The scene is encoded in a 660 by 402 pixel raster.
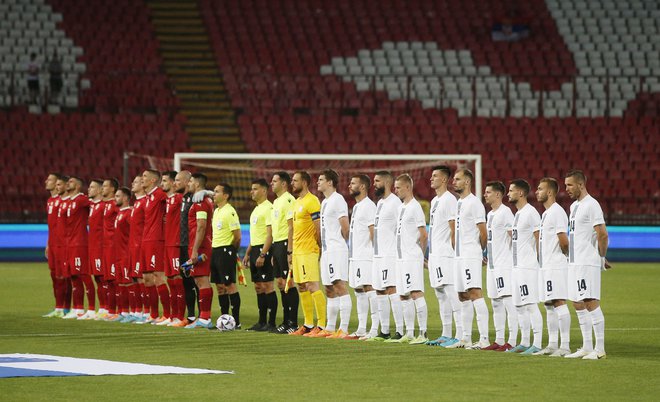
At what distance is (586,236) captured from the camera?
39.5 feet

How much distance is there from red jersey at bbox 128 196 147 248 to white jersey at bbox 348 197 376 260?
332 centimetres

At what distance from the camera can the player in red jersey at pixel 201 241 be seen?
50.5ft

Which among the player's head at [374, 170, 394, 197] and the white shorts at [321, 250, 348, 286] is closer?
the player's head at [374, 170, 394, 197]

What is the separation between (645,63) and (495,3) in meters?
5.65

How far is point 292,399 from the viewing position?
9.38m

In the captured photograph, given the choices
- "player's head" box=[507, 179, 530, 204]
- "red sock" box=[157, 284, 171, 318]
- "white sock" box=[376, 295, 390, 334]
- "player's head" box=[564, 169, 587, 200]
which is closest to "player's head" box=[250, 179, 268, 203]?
"red sock" box=[157, 284, 171, 318]

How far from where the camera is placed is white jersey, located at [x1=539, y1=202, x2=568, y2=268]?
1228 centimetres

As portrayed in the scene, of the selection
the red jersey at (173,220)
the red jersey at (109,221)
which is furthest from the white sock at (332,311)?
the red jersey at (109,221)

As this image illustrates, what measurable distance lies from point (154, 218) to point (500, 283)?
17.3 ft

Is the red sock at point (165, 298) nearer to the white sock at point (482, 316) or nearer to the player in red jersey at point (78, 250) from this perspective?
the player in red jersey at point (78, 250)

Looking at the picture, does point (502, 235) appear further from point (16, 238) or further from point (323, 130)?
point (323, 130)

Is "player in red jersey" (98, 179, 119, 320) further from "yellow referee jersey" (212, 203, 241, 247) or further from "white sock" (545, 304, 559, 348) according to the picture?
"white sock" (545, 304, 559, 348)

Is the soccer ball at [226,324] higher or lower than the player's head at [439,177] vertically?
lower

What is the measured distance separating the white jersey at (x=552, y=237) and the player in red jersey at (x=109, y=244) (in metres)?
6.74
